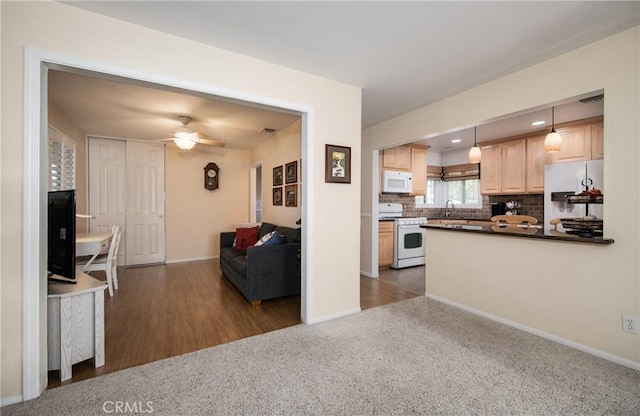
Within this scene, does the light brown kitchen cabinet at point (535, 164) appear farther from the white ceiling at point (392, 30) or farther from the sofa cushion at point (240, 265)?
the sofa cushion at point (240, 265)

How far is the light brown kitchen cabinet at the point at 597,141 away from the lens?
3510mm

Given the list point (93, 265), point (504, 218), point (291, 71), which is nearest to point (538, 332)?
point (504, 218)

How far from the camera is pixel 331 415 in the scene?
1499 millimetres

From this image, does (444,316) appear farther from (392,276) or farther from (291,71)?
(291,71)

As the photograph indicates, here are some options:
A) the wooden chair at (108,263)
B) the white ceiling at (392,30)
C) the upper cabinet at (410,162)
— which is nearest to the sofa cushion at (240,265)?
the wooden chair at (108,263)

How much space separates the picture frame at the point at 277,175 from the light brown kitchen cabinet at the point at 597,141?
14.6 ft

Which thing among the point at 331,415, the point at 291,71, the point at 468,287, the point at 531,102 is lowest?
the point at 331,415

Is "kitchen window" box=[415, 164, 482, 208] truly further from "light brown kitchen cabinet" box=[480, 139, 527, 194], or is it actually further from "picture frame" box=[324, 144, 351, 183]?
"picture frame" box=[324, 144, 351, 183]

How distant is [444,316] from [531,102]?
2242 mm

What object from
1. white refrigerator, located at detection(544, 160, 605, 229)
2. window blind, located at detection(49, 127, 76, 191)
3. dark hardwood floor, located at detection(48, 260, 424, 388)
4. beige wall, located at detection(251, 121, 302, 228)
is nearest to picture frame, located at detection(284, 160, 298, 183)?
beige wall, located at detection(251, 121, 302, 228)

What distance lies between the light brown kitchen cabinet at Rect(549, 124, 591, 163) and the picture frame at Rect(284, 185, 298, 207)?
395 centimetres

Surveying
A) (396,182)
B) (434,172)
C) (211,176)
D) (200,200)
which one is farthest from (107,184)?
(434,172)

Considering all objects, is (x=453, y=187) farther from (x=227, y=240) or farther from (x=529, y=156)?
(x=227, y=240)

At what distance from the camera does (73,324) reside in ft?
6.12
